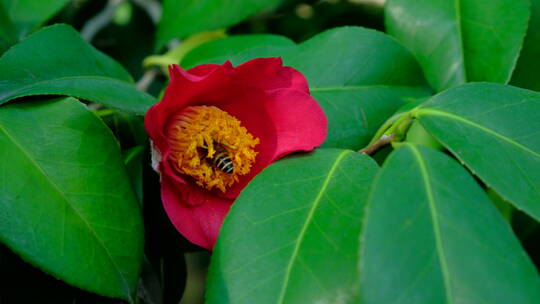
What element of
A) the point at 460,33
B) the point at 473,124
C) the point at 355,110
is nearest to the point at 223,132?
the point at 355,110

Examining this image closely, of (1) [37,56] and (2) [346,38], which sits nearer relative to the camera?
(1) [37,56]

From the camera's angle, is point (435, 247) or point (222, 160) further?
point (222, 160)

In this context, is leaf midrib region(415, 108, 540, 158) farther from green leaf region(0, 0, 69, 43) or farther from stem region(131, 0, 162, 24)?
stem region(131, 0, 162, 24)

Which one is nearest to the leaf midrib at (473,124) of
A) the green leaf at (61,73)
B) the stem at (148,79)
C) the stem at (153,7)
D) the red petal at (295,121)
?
the red petal at (295,121)

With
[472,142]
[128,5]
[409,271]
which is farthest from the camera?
[128,5]

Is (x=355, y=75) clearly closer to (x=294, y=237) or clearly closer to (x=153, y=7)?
(x=294, y=237)

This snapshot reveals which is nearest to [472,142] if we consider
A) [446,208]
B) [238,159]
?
[446,208]

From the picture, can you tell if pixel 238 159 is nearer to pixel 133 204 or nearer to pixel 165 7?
pixel 133 204
